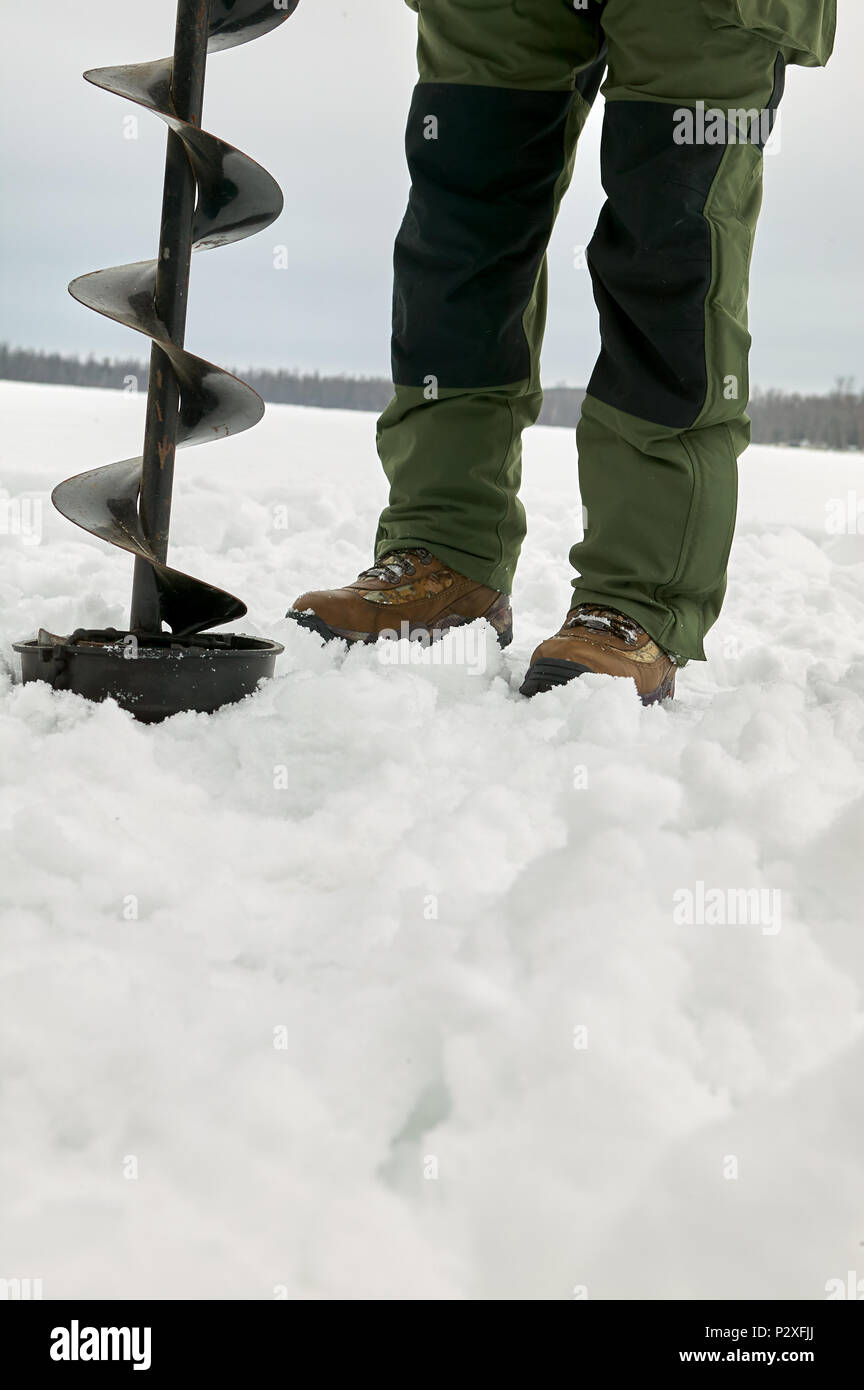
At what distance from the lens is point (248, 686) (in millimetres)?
1393

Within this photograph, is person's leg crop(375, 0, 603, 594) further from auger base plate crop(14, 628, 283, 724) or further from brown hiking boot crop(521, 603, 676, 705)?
auger base plate crop(14, 628, 283, 724)

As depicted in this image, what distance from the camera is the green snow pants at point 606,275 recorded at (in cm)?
156

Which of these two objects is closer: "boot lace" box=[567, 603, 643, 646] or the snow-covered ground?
the snow-covered ground

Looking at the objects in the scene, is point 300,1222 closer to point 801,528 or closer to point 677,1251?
point 677,1251

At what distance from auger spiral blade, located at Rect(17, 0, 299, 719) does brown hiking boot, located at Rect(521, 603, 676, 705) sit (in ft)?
1.33

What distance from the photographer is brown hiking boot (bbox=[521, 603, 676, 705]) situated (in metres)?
1.55

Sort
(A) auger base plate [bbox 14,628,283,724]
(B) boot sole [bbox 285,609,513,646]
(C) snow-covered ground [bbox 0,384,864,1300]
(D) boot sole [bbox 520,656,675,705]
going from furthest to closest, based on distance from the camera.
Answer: (B) boot sole [bbox 285,609,513,646] → (D) boot sole [bbox 520,656,675,705] → (A) auger base plate [bbox 14,628,283,724] → (C) snow-covered ground [bbox 0,384,864,1300]

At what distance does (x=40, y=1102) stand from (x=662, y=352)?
134cm

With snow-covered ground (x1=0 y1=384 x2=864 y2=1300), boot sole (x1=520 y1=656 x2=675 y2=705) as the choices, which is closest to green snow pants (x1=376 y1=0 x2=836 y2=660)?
boot sole (x1=520 y1=656 x2=675 y2=705)

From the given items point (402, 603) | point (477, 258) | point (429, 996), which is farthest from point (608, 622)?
point (429, 996)

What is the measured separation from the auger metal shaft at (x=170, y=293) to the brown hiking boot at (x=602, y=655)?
0.55m

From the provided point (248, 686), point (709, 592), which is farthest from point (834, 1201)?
point (709, 592)

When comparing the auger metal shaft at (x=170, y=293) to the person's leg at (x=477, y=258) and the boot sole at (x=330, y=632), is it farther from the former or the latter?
the person's leg at (x=477, y=258)

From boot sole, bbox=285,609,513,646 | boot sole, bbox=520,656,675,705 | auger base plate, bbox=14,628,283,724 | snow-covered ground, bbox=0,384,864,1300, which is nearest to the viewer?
snow-covered ground, bbox=0,384,864,1300
